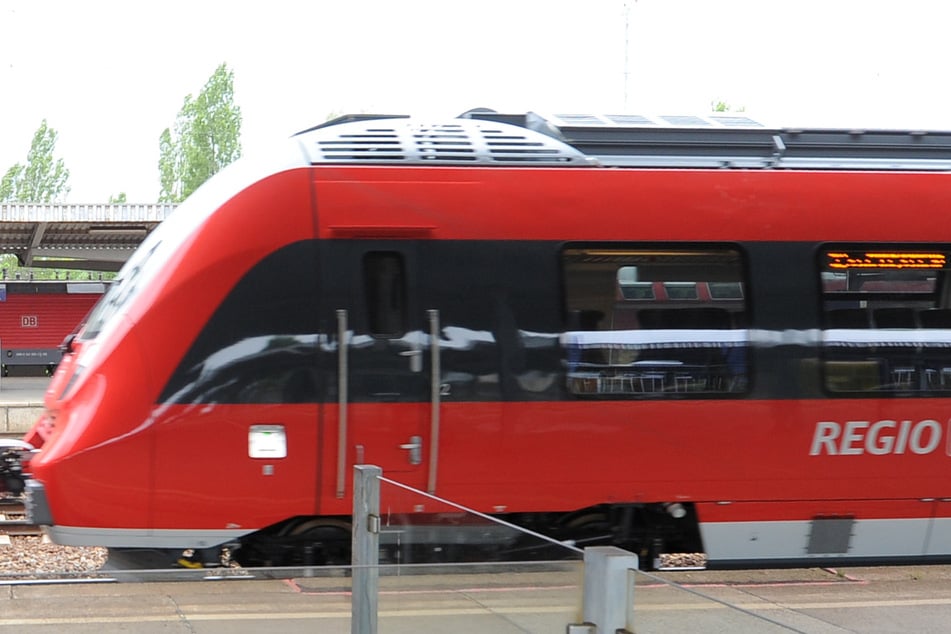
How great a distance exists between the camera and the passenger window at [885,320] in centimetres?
762

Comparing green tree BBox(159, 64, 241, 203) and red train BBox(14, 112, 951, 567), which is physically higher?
green tree BBox(159, 64, 241, 203)

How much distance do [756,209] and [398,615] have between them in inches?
182

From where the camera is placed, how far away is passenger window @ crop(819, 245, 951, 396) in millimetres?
7617

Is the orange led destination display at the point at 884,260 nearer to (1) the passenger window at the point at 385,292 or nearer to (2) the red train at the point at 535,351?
(2) the red train at the point at 535,351

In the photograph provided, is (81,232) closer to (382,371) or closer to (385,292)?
(385,292)

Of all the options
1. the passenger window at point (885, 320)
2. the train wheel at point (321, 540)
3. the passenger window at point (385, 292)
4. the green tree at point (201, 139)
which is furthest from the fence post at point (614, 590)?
the green tree at point (201, 139)

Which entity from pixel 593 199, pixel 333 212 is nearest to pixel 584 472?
pixel 593 199

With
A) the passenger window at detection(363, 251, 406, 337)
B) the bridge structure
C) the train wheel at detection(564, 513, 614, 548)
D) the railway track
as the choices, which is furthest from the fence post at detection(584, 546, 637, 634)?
the bridge structure

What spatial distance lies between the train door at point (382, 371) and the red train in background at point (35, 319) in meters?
27.8

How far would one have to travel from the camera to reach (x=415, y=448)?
7008mm

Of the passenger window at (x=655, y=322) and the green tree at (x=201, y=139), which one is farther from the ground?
the green tree at (x=201, y=139)

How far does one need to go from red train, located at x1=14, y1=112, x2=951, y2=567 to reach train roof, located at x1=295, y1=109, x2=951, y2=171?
0.03 meters

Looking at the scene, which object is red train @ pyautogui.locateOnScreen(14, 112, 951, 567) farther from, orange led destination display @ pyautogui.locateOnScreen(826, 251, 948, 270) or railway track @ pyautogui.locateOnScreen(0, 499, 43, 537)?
railway track @ pyautogui.locateOnScreen(0, 499, 43, 537)

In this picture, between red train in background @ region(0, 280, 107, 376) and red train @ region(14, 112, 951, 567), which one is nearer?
red train @ region(14, 112, 951, 567)
